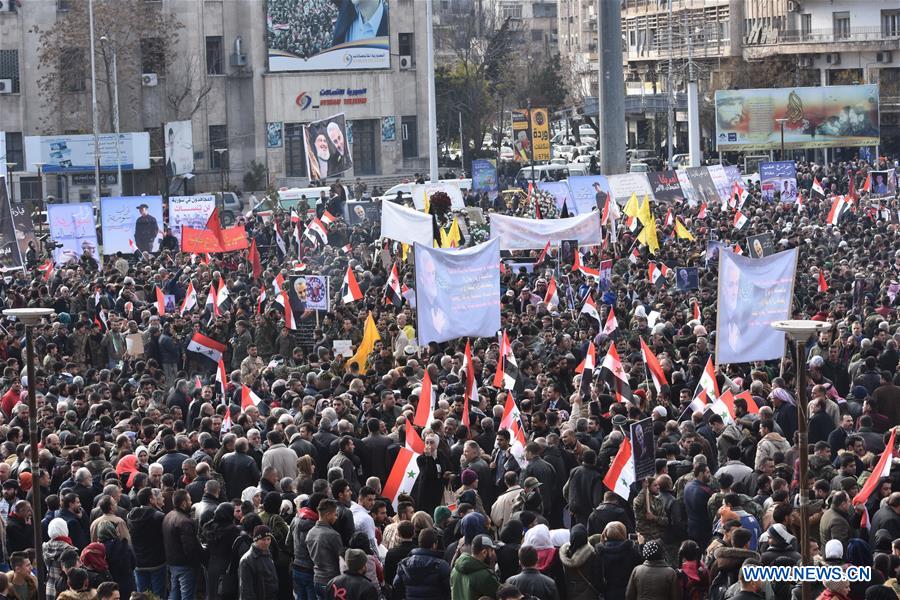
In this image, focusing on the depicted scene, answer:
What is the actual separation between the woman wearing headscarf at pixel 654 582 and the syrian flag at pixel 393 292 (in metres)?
13.0

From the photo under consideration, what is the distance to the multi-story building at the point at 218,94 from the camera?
Result: 191 ft

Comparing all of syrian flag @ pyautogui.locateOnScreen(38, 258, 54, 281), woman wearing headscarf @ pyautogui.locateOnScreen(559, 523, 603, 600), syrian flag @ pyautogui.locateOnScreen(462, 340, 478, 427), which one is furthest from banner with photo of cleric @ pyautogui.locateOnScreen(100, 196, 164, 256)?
woman wearing headscarf @ pyautogui.locateOnScreen(559, 523, 603, 600)

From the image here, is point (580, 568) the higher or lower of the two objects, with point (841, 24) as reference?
lower

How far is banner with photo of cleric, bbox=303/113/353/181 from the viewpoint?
40.4 m

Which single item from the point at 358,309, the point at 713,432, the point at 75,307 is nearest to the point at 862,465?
the point at 713,432

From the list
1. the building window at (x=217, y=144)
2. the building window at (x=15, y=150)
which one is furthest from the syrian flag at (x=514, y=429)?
the building window at (x=217, y=144)

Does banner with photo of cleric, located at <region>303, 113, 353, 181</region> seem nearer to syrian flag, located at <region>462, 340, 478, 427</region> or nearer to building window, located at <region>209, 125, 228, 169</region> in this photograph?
building window, located at <region>209, 125, 228, 169</region>

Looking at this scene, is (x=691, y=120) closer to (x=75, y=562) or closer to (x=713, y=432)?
(x=713, y=432)

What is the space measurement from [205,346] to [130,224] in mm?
11638

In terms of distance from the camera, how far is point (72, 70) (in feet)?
190

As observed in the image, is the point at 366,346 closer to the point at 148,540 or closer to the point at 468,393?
the point at 468,393

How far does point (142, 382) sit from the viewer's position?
17922 millimetres

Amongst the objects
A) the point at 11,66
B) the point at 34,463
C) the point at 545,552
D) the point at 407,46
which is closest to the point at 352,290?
the point at 34,463

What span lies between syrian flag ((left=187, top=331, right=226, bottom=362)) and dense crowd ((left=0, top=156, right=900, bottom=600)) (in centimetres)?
38
